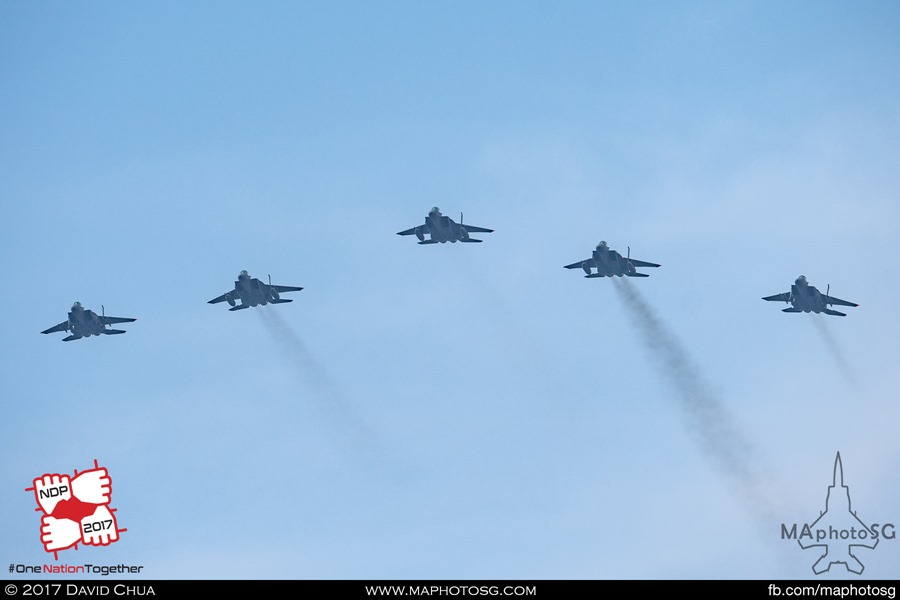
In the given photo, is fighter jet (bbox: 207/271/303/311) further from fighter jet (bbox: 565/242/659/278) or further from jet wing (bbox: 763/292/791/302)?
jet wing (bbox: 763/292/791/302)

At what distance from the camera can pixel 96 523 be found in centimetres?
9600

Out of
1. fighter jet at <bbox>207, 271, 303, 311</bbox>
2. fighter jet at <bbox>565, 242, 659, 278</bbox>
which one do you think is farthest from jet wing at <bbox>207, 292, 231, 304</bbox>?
fighter jet at <bbox>565, 242, 659, 278</bbox>

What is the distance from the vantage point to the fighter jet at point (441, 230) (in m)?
146

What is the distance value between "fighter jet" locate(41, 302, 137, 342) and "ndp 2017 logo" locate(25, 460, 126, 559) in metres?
54.9

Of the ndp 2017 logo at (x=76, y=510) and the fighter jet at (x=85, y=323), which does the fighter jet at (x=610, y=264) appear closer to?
the fighter jet at (x=85, y=323)

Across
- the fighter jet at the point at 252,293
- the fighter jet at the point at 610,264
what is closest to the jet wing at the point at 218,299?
the fighter jet at the point at 252,293

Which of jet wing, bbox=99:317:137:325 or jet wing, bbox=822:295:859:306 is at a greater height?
jet wing, bbox=99:317:137:325

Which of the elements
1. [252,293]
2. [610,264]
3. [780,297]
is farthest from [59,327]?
[780,297]

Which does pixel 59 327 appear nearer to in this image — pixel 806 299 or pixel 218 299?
pixel 218 299

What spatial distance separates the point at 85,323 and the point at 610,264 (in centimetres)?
5465

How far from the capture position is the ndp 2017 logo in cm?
9362
